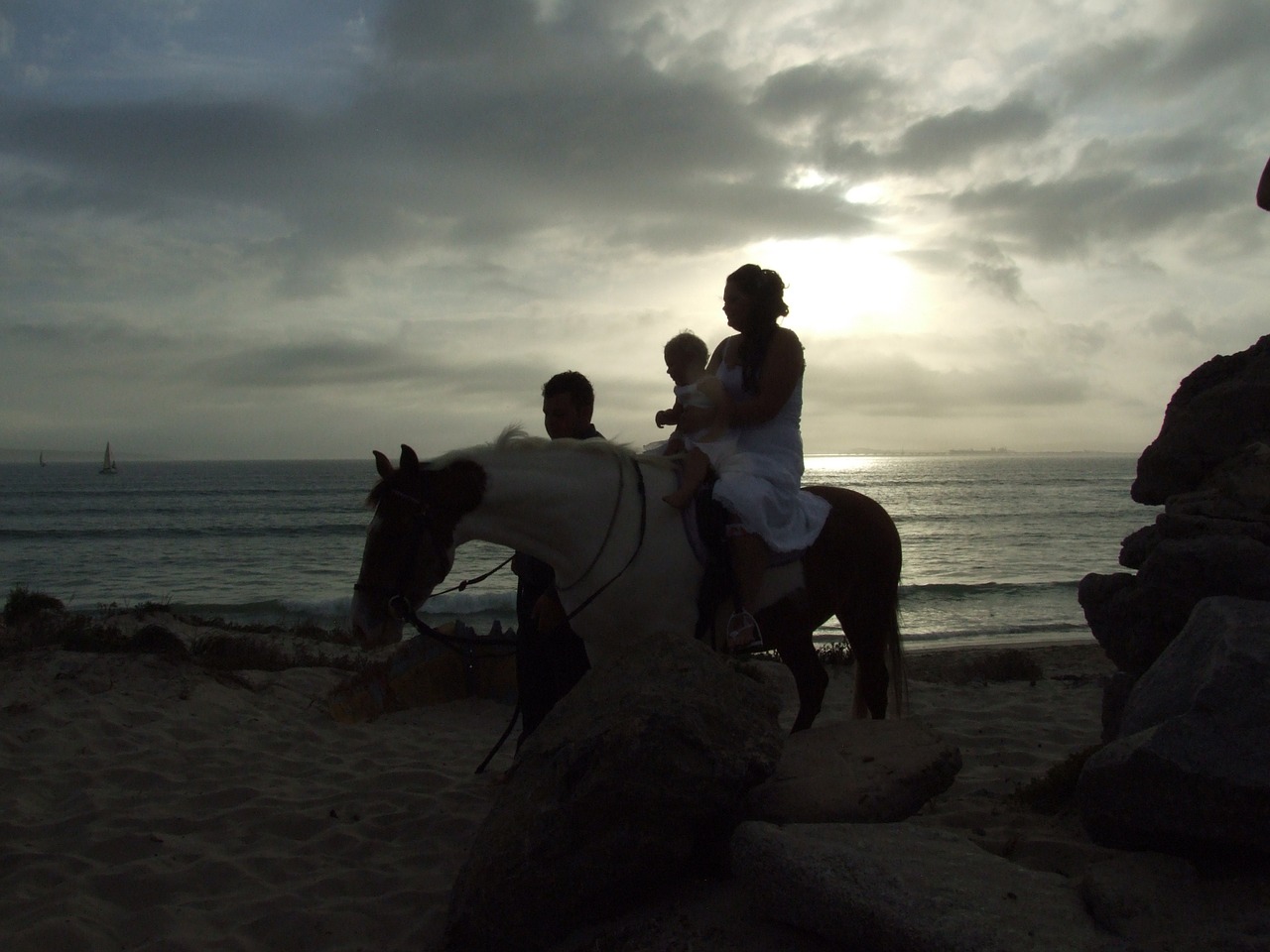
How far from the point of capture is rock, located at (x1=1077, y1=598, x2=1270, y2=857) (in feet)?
8.50

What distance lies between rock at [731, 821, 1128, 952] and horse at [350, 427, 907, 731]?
1.48m

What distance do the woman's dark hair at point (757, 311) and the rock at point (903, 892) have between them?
2316 millimetres

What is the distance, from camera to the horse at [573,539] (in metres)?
3.88

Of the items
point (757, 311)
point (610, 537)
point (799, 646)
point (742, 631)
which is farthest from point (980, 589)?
point (610, 537)

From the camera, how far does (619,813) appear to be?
2.89 meters

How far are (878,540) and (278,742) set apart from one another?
4.56 metres

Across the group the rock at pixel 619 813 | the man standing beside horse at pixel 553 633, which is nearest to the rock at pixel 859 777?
the rock at pixel 619 813

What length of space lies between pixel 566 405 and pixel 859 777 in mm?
2677

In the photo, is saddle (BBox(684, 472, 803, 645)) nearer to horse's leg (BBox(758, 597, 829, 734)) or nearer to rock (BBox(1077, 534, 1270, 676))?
horse's leg (BBox(758, 597, 829, 734))

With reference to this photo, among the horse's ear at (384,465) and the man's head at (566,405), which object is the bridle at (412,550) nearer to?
the horse's ear at (384,465)

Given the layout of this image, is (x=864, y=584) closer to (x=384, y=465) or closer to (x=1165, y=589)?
(x=1165, y=589)

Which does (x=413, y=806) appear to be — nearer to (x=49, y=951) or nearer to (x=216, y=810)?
(x=216, y=810)

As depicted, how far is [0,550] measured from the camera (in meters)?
29.8

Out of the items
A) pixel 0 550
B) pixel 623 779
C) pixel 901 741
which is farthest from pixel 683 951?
pixel 0 550
